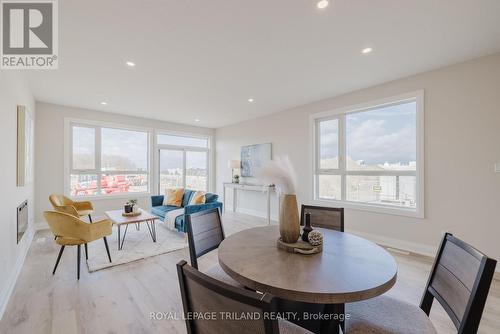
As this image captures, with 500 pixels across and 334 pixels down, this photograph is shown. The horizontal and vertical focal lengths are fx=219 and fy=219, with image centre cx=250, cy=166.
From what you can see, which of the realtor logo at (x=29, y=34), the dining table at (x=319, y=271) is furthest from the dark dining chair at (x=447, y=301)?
the realtor logo at (x=29, y=34)

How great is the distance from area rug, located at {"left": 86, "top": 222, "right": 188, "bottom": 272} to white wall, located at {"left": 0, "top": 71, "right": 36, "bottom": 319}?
0.70 meters

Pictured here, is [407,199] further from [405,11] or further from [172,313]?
[172,313]

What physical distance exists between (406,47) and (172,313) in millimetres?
3631

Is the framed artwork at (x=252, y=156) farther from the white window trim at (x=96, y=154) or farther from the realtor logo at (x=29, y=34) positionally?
the realtor logo at (x=29, y=34)

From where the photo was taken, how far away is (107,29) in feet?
7.07

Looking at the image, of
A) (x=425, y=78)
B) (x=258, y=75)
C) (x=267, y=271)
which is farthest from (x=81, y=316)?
(x=425, y=78)

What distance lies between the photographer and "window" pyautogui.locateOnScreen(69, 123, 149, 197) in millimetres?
4863

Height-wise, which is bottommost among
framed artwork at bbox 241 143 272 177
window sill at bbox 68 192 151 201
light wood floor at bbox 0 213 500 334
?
light wood floor at bbox 0 213 500 334

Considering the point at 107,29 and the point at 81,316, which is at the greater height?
the point at 107,29

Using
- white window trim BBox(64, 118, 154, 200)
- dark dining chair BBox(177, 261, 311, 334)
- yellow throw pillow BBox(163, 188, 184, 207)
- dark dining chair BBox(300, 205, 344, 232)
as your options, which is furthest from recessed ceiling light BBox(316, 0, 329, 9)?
white window trim BBox(64, 118, 154, 200)

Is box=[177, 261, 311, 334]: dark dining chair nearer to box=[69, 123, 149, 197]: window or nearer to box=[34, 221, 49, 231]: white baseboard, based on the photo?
box=[34, 221, 49, 231]: white baseboard

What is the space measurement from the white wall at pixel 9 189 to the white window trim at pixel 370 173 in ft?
14.1

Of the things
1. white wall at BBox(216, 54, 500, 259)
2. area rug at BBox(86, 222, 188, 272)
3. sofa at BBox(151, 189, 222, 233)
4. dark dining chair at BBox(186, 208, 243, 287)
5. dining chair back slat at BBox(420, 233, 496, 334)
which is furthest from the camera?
sofa at BBox(151, 189, 222, 233)

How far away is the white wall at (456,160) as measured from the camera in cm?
265
